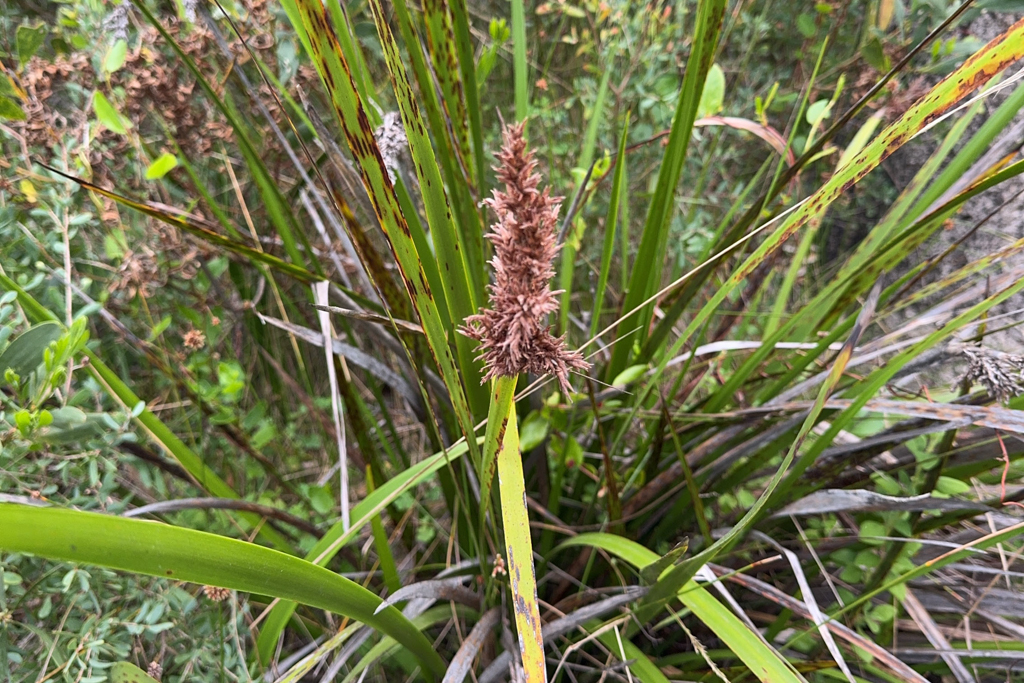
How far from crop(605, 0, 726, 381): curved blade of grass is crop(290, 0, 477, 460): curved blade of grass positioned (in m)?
0.19

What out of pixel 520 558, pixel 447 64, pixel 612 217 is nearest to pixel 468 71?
pixel 447 64

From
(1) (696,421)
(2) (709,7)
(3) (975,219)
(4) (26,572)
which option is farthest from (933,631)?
(4) (26,572)

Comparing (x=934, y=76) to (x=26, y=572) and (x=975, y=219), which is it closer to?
(x=975, y=219)

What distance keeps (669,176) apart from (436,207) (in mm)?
369

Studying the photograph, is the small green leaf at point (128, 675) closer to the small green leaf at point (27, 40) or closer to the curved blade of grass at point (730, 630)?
the curved blade of grass at point (730, 630)

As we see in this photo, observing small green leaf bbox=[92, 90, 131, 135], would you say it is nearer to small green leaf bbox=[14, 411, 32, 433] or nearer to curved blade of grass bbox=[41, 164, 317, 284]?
curved blade of grass bbox=[41, 164, 317, 284]

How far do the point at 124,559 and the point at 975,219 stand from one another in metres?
1.58

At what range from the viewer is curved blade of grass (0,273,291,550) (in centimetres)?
61

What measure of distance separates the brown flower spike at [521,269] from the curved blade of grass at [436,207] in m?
0.09

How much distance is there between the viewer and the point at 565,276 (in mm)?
879

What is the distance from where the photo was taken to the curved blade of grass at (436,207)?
364 millimetres

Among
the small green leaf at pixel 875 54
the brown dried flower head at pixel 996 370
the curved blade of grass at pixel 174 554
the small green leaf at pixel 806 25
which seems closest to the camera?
the curved blade of grass at pixel 174 554

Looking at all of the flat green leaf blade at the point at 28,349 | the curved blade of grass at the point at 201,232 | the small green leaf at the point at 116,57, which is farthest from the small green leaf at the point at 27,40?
the flat green leaf blade at the point at 28,349

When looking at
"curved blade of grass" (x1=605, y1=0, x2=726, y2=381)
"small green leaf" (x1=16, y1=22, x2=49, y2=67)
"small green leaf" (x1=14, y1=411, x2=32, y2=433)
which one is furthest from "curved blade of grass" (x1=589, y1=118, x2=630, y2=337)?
"small green leaf" (x1=16, y1=22, x2=49, y2=67)
